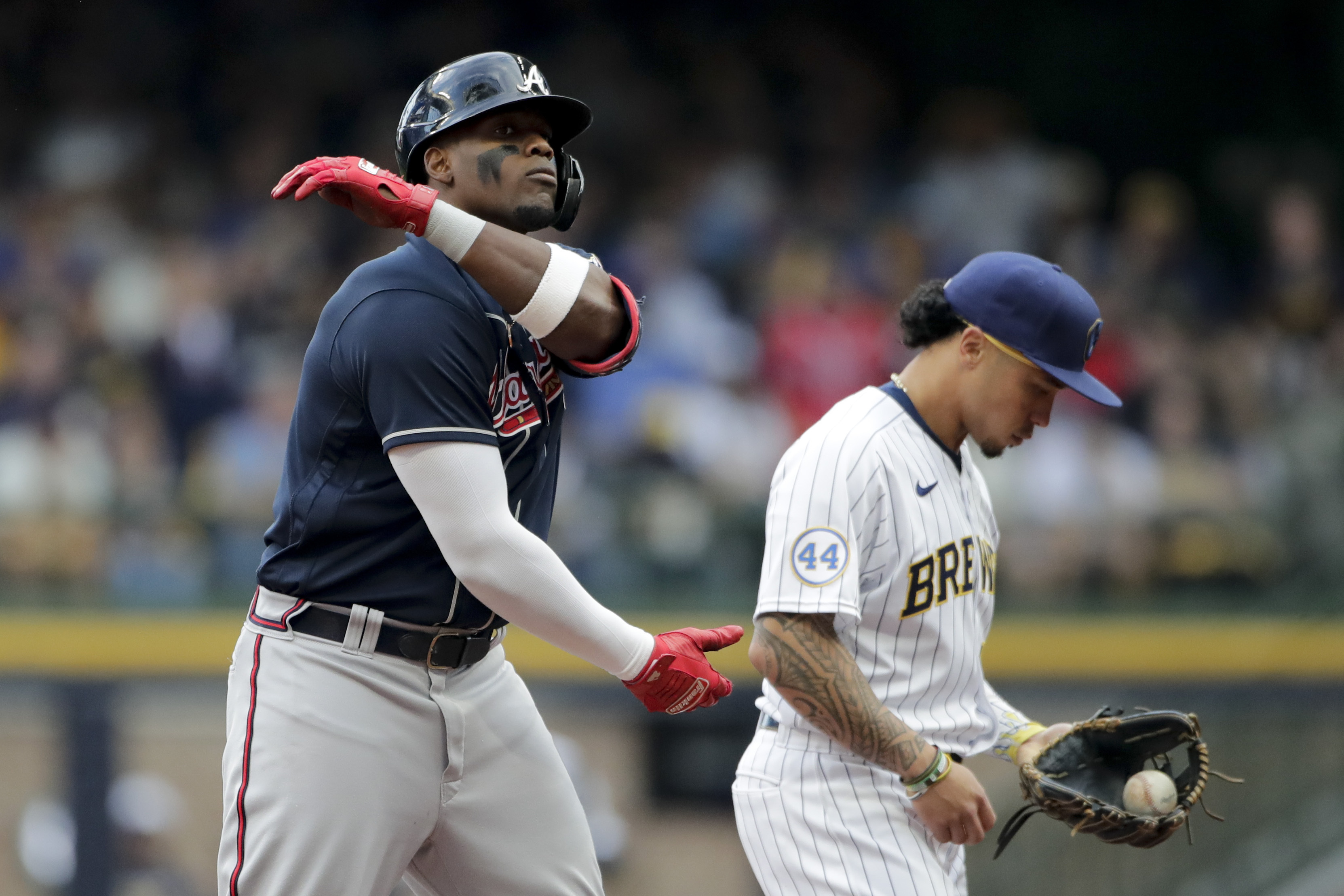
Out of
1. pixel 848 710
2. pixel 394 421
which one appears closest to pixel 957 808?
pixel 848 710

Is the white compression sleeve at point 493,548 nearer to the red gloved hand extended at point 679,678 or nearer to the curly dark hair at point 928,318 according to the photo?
the red gloved hand extended at point 679,678

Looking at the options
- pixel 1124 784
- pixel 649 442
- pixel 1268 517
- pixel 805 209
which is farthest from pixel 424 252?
pixel 805 209

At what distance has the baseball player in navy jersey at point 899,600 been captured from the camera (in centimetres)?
260

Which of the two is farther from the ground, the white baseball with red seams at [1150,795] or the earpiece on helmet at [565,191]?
the earpiece on helmet at [565,191]

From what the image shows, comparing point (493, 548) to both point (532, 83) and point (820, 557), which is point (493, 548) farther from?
point (532, 83)

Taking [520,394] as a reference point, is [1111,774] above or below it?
below

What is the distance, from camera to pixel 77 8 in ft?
32.4

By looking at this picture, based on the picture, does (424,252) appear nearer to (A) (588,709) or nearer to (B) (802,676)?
(B) (802,676)

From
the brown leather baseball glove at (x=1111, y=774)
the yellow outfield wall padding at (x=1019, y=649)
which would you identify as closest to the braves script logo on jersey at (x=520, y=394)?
the brown leather baseball glove at (x=1111, y=774)

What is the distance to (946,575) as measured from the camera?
109 inches

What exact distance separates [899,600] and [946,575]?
4.6 inches

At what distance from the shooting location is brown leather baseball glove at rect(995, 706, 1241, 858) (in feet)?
9.34

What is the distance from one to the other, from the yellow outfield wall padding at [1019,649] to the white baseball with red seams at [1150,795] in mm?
3220

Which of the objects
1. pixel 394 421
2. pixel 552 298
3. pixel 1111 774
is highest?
pixel 552 298
